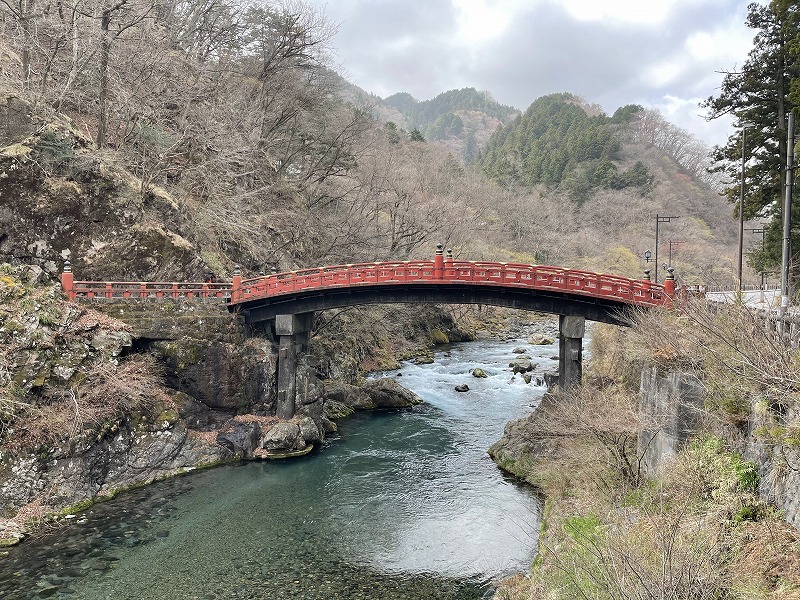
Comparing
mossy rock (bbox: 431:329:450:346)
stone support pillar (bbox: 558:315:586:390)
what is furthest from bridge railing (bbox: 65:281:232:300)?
mossy rock (bbox: 431:329:450:346)

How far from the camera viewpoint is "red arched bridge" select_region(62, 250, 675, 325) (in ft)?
71.1

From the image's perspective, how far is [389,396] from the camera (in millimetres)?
29562

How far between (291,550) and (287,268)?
805 inches

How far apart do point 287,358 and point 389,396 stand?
7095mm

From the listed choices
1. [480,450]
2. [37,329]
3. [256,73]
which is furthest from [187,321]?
[256,73]

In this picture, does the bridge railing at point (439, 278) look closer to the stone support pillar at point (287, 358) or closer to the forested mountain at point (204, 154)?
the stone support pillar at point (287, 358)

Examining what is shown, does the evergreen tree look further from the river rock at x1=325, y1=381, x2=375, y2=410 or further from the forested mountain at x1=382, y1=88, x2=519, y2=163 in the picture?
the forested mountain at x1=382, y1=88, x2=519, y2=163

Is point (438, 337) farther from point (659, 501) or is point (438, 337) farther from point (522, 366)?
point (659, 501)

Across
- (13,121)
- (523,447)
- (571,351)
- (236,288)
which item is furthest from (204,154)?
(523,447)

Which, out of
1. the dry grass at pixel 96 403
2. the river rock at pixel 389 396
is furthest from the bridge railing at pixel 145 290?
the river rock at pixel 389 396

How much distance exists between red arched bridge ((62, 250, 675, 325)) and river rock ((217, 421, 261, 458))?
16.6ft

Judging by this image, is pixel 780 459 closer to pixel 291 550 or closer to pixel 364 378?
pixel 291 550

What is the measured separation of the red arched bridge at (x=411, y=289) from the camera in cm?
2167

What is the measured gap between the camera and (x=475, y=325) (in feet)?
178
